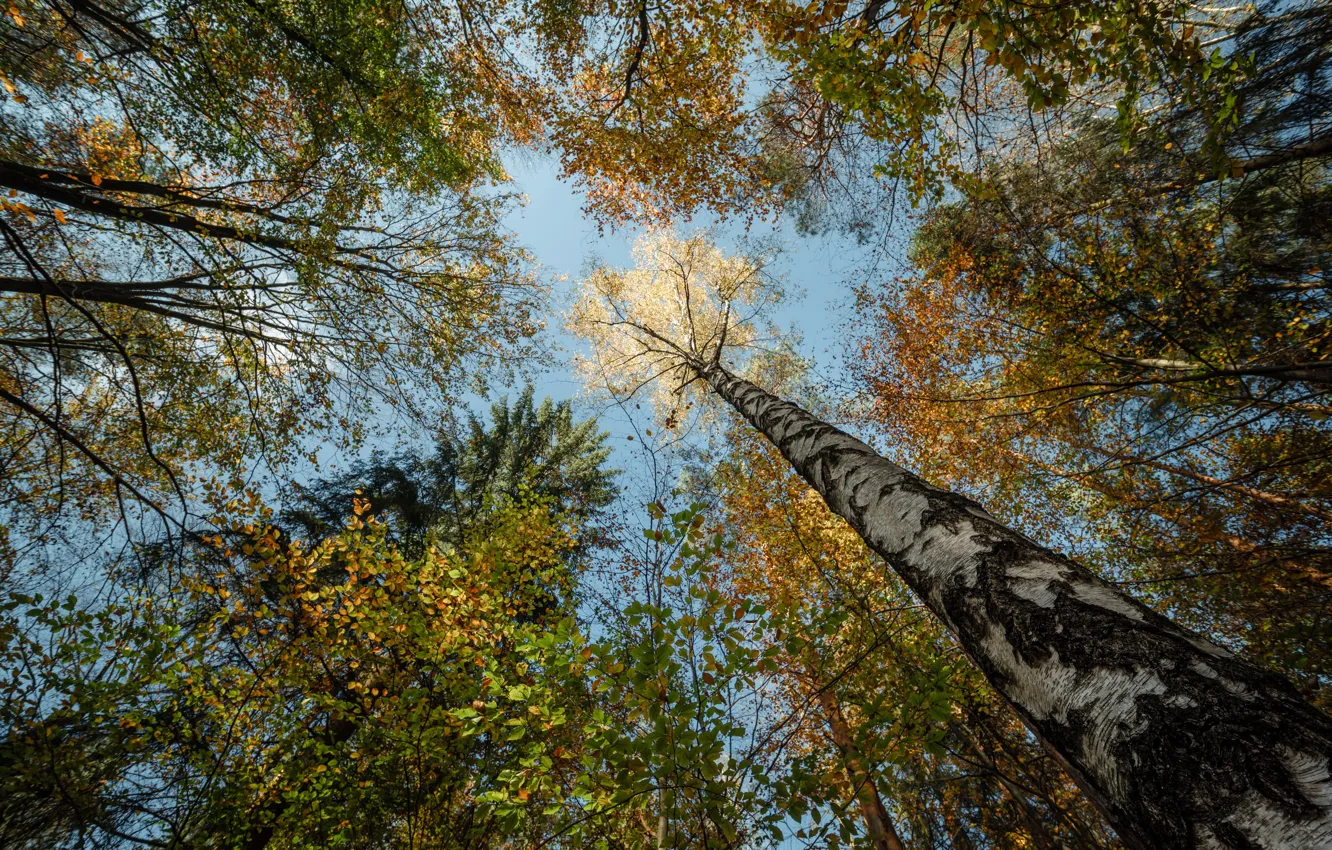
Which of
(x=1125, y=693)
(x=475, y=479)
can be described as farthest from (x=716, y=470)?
(x=1125, y=693)

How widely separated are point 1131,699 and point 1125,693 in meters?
0.01

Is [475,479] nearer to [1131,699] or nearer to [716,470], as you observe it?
[716,470]

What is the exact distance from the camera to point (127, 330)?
543 centimetres

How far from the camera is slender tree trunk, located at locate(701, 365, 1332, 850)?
0.67m

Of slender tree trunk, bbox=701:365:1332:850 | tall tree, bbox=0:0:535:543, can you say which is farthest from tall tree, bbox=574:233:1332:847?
tall tree, bbox=0:0:535:543

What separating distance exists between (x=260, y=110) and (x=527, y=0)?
3448 mm

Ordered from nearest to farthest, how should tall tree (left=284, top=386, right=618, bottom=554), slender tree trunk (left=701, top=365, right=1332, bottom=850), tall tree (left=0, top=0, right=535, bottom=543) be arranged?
slender tree trunk (left=701, top=365, right=1332, bottom=850) → tall tree (left=0, top=0, right=535, bottom=543) → tall tree (left=284, top=386, right=618, bottom=554)

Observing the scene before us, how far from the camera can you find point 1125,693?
86 cm

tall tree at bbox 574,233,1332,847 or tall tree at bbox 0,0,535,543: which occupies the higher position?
tall tree at bbox 0,0,535,543

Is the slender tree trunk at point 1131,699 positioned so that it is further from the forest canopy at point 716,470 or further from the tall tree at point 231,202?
the tall tree at point 231,202

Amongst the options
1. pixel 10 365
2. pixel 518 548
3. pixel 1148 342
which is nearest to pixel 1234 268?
pixel 1148 342

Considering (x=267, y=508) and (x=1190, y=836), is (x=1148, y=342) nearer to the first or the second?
(x=1190, y=836)

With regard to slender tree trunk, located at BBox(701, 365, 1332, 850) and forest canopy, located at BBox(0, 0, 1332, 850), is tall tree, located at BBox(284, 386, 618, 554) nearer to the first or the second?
forest canopy, located at BBox(0, 0, 1332, 850)

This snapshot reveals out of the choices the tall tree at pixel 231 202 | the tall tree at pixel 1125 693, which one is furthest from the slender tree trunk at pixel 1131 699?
the tall tree at pixel 231 202
